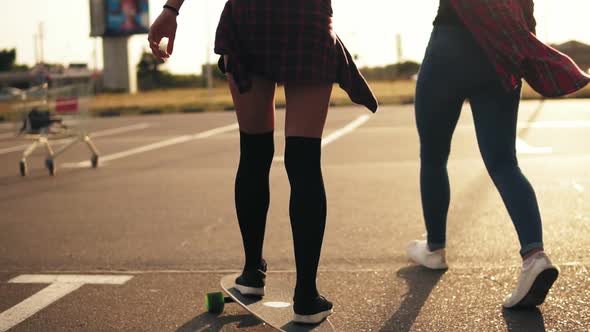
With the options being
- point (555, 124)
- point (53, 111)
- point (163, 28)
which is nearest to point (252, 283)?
point (163, 28)

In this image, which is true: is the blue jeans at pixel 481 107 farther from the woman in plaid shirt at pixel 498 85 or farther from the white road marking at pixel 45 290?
the white road marking at pixel 45 290

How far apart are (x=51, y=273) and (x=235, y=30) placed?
2.01m

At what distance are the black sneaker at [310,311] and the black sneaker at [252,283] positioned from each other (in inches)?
12.9

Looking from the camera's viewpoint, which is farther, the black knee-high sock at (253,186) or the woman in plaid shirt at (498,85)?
the woman in plaid shirt at (498,85)

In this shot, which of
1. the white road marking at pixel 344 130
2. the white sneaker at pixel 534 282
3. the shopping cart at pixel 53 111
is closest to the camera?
the white sneaker at pixel 534 282

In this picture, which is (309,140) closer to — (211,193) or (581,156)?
(211,193)

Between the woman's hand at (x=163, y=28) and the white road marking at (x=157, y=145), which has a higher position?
the woman's hand at (x=163, y=28)

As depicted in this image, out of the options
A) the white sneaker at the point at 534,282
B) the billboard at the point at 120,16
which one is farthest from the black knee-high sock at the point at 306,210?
the billboard at the point at 120,16

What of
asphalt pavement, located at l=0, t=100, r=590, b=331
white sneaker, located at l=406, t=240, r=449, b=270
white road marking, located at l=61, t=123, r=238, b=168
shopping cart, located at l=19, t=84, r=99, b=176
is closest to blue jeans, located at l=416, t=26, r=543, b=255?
asphalt pavement, located at l=0, t=100, r=590, b=331

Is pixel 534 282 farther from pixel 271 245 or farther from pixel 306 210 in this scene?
pixel 271 245

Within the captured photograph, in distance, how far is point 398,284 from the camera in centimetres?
387

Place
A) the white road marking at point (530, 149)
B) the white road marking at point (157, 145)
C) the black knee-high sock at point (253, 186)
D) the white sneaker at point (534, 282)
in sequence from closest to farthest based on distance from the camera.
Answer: the black knee-high sock at point (253, 186)
the white sneaker at point (534, 282)
the white road marking at point (530, 149)
the white road marking at point (157, 145)

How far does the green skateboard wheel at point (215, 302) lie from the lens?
134 inches

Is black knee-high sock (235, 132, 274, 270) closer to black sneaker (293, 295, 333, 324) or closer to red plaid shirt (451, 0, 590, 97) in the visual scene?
black sneaker (293, 295, 333, 324)
